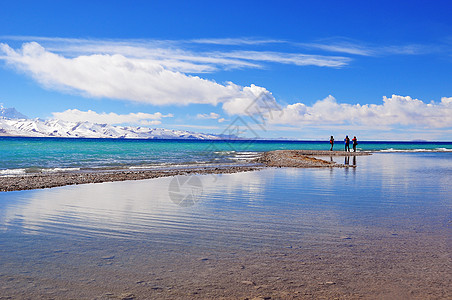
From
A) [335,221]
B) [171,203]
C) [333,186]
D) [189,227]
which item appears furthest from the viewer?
[333,186]

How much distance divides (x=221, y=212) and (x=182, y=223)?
1.92 m

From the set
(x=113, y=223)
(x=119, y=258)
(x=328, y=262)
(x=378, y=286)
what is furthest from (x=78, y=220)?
(x=378, y=286)

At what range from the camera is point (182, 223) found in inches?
413

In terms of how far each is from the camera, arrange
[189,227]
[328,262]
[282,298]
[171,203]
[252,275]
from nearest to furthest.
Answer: [282,298]
[252,275]
[328,262]
[189,227]
[171,203]

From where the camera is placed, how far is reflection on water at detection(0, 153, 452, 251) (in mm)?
9328

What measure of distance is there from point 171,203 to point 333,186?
9.30 metres

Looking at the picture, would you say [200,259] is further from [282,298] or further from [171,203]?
[171,203]

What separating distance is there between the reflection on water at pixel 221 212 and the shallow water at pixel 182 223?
3 centimetres

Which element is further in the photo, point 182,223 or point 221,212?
point 221,212

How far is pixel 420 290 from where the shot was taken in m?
5.74

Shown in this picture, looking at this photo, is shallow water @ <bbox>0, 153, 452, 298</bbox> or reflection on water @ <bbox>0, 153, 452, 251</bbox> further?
reflection on water @ <bbox>0, 153, 452, 251</bbox>

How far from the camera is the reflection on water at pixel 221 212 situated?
9.33 m

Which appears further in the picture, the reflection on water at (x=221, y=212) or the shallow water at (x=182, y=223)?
the reflection on water at (x=221, y=212)

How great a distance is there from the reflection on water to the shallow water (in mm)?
29
